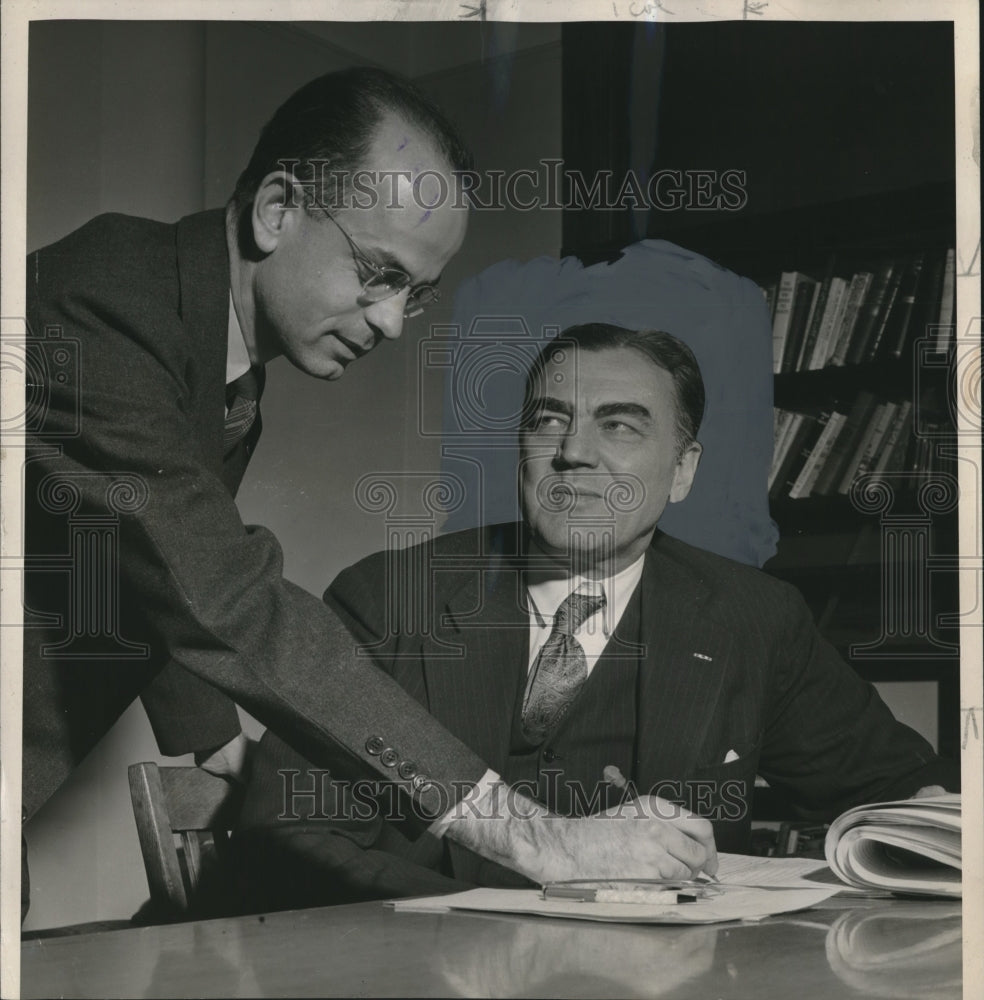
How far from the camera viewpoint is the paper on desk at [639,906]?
1.60 metres

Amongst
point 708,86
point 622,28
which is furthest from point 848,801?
point 622,28

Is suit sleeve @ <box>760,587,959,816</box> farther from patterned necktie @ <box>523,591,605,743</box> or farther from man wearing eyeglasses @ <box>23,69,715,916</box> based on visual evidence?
patterned necktie @ <box>523,591,605,743</box>

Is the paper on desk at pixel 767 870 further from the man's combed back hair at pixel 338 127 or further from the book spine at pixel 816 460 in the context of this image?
the man's combed back hair at pixel 338 127

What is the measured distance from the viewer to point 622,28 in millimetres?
1827

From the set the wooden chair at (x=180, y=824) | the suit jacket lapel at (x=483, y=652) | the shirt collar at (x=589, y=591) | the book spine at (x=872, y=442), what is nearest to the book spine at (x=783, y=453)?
the book spine at (x=872, y=442)

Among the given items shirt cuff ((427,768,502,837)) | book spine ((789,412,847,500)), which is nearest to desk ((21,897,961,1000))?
shirt cuff ((427,768,502,837))

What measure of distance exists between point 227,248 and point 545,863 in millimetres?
988

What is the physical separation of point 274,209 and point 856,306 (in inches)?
34.5

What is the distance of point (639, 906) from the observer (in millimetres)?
1628

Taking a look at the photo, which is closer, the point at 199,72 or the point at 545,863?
the point at 545,863

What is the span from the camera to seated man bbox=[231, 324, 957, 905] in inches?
68.2

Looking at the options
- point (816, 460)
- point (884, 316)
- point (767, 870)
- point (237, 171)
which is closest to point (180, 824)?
point (767, 870)

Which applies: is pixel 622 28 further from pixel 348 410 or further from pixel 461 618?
pixel 461 618

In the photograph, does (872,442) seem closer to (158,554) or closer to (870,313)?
(870,313)
